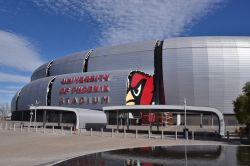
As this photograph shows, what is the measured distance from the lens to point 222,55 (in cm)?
10869

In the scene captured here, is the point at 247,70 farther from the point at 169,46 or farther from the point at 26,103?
the point at 26,103

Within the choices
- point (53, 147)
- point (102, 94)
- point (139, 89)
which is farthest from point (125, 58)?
point (53, 147)

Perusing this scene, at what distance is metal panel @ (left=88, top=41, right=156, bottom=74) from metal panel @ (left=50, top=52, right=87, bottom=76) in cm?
491

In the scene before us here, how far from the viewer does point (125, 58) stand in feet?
407

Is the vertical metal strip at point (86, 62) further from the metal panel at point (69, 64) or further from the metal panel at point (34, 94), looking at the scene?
the metal panel at point (34, 94)

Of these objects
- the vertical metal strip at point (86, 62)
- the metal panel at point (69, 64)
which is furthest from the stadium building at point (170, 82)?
the metal panel at point (69, 64)

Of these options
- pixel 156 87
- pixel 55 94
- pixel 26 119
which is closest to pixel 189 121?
pixel 156 87

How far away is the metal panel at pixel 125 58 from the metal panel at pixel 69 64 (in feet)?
16.1

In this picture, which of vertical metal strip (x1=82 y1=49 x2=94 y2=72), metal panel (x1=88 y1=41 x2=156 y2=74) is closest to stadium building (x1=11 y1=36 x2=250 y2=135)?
metal panel (x1=88 y1=41 x2=156 y2=74)

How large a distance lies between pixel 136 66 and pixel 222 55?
29718mm

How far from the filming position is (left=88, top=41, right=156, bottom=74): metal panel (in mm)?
119963

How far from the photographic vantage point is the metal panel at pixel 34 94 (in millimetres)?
124625

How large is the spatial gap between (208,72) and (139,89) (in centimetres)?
2242

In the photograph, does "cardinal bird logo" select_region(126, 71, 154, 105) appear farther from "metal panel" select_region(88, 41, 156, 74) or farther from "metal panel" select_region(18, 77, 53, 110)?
"metal panel" select_region(18, 77, 53, 110)
